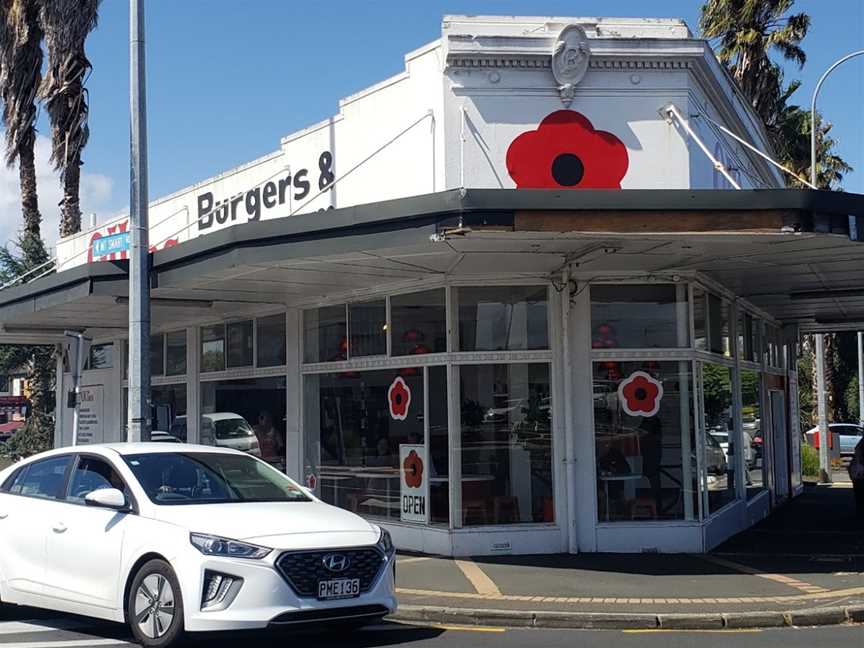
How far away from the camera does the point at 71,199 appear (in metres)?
28.1

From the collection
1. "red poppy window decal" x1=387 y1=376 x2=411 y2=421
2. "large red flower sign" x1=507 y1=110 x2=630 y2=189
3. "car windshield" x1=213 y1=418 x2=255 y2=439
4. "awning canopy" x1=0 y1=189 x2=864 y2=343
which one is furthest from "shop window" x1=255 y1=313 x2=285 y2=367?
"large red flower sign" x1=507 y1=110 x2=630 y2=189

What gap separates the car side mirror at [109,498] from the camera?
27.2 ft

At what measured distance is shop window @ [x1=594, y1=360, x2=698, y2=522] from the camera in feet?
43.4

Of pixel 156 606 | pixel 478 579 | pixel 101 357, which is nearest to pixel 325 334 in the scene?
pixel 478 579

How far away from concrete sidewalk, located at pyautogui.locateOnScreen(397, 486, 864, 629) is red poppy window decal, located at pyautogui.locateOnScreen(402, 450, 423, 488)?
1038mm

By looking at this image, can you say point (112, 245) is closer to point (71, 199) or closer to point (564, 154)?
point (564, 154)

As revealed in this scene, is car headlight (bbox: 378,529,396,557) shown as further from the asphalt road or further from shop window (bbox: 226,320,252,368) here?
shop window (bbox: 226,320,252,368)

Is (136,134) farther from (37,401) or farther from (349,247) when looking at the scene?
(37,401)

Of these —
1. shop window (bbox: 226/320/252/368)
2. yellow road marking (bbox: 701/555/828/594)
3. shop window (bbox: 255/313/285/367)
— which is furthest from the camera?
shop window (bbox: 226/320/252/368)

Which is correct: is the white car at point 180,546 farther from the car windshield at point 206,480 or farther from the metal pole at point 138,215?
the metal pole at point 138,215

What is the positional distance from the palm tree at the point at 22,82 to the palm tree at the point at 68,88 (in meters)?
0.76

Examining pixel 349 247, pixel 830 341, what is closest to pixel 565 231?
pixel 349 247

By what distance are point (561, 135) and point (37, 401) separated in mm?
20207

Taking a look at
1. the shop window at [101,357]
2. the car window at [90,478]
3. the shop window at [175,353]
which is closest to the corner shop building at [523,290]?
the car window at [90,478]
